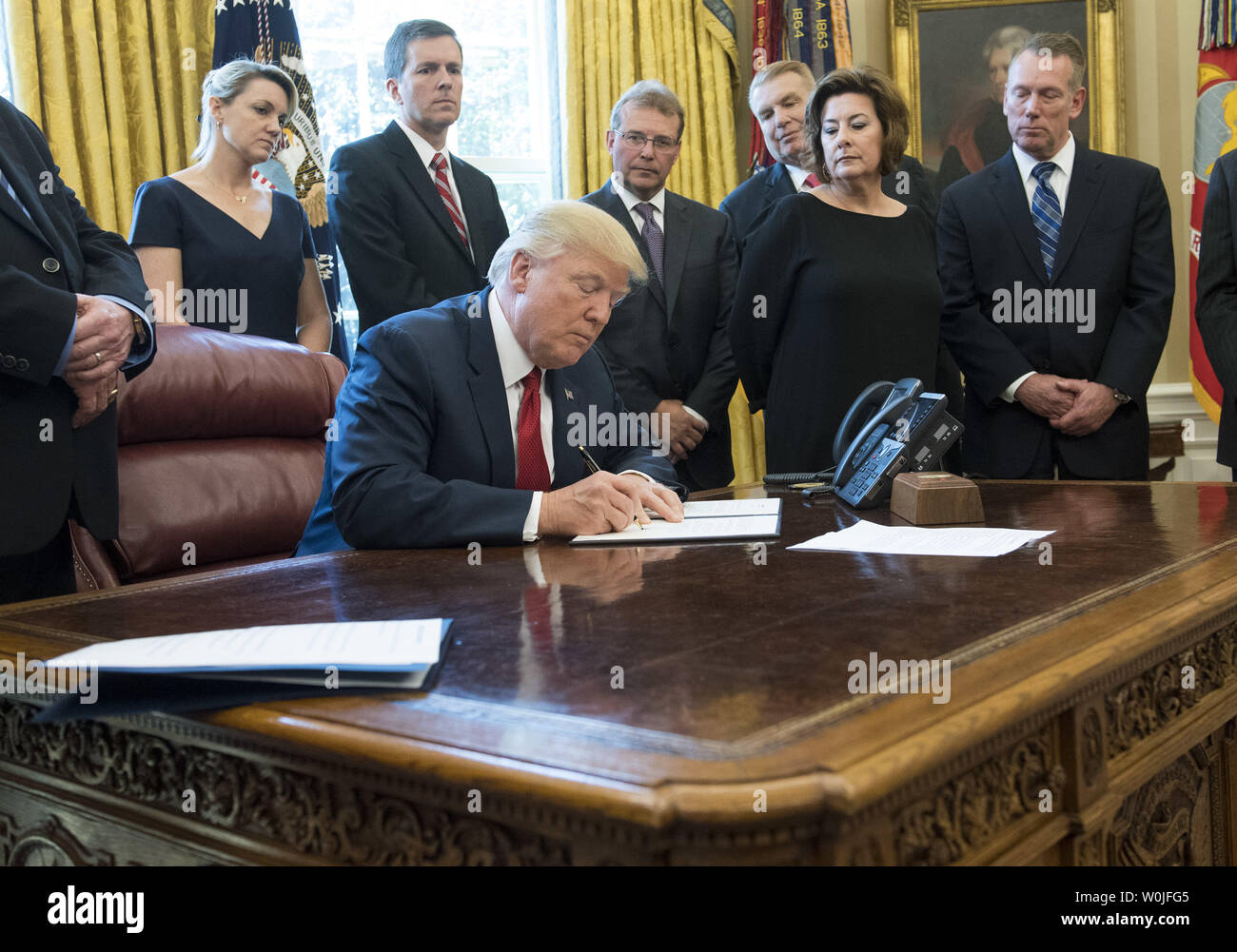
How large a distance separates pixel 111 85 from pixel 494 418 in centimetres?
303

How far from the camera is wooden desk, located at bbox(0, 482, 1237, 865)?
843mm

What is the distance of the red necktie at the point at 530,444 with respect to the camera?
2.42 m

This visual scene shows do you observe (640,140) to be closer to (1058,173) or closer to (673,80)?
(1058,173)

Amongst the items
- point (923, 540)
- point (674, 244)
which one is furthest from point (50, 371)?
point (674, 244)

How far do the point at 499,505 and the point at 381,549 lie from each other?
9.2 inches

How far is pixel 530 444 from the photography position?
243 cm

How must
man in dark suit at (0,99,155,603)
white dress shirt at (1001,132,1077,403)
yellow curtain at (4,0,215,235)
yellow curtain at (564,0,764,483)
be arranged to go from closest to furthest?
man in dark suit at (0,99,155,603), white dress shirt at (1001,132,1077,403), yellow curtain at (4,0,215,235), yellow curtain at (564,0,764,483)

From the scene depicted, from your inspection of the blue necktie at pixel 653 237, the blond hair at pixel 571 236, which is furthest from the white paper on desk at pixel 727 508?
the blue necktie at pixel 653 237

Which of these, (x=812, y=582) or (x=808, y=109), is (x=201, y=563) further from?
(x=808, y=109)

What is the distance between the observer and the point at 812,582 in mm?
1540

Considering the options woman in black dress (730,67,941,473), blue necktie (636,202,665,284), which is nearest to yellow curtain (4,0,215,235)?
blue necktie (636,202,665,284)

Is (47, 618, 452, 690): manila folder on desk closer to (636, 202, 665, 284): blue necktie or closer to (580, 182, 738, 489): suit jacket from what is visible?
(580, 182, 738, 489): suit jacket

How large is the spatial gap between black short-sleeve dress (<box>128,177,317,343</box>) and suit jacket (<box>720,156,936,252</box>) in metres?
1.57

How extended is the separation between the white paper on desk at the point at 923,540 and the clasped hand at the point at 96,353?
3.96ft
